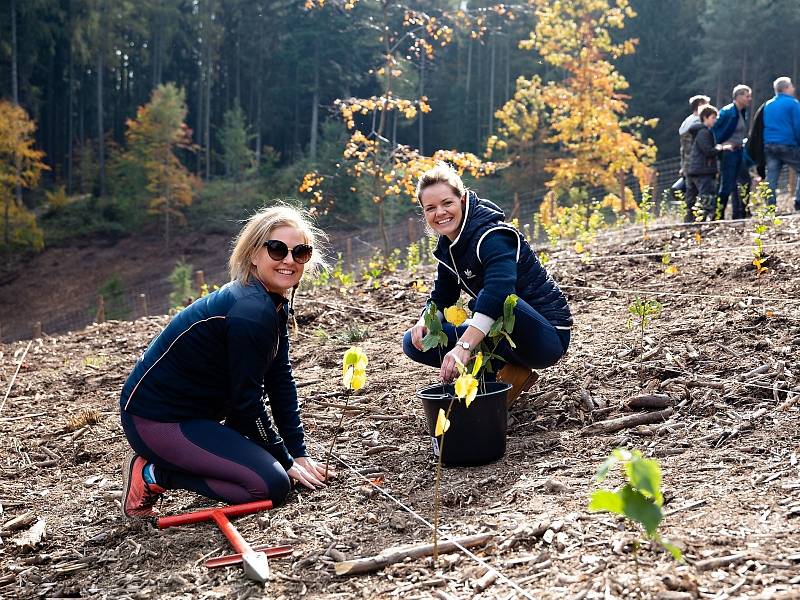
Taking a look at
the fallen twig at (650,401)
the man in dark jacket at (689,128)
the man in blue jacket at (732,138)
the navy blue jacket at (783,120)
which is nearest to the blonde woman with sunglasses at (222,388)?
the fallen twig at (650,401)

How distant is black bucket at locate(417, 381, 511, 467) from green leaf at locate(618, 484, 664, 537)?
138 cm

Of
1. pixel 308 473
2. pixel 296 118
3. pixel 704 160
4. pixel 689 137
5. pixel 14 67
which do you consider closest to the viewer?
pixel 308 473

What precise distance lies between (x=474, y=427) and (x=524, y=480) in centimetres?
31

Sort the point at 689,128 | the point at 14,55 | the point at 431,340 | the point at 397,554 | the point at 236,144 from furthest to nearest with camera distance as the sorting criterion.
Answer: the point at 236,144 → the point at 14,55 → the point at 689,128 → the point at 431,340 → the point at 397,554

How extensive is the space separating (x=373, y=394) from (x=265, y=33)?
131ft

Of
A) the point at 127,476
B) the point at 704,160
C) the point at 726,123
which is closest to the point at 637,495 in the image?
the point at 127,476

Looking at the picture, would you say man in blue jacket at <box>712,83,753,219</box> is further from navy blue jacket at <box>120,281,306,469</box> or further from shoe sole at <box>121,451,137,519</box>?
shoe sole at <box>121,451,137,519</box>

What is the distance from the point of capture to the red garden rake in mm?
2479

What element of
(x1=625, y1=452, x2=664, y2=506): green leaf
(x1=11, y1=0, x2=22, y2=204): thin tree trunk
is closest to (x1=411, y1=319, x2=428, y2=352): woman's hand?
(x1=625, y1=452, x2=664, y2=506): green leaf

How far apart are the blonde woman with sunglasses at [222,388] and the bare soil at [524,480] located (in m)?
0.17

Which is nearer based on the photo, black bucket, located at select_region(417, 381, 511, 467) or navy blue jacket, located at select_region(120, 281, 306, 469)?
navy blue jacket, located at select_region(120, 281, 306, 469)

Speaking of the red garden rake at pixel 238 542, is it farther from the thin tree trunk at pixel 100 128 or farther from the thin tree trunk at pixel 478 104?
the thin tree trunk at pixel 478 104

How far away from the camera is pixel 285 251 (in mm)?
3180

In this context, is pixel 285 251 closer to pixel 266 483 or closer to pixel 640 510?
pixel 266 483
